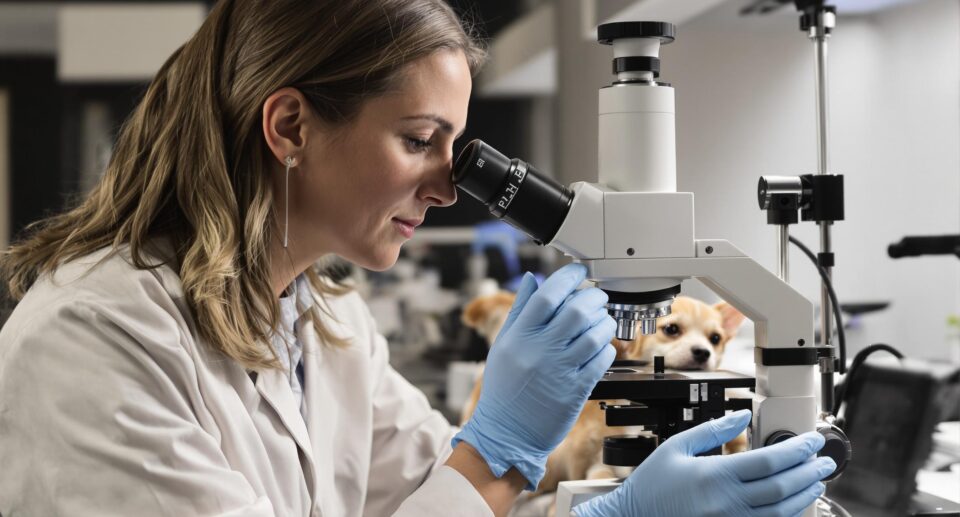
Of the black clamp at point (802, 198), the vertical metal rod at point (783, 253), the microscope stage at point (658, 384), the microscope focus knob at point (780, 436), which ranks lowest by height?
the microscope focus knob at point (780, 436)

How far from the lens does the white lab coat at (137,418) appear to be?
0.88 m

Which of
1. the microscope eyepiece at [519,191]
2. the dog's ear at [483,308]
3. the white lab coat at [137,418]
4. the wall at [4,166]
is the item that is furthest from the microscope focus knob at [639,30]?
the wall at [4,166]

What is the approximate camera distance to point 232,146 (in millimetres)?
1089

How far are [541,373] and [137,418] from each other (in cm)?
40

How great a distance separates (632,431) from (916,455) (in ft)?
1.20

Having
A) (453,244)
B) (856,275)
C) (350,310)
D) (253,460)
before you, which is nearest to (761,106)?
(856,275)

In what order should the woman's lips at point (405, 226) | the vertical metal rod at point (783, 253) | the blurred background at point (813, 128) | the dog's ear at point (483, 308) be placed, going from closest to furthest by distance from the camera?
1. the vertical metal rod at point (783, 253)
2. the woman's lips at point (405, 226)
3. the blurred background at point (813, 128)
4. the dog's ear at point (483, 308)

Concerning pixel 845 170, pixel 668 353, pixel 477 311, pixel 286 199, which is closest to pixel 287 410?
pixel 286 199

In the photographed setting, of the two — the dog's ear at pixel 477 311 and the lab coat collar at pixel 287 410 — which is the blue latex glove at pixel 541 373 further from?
the dog's ear at pixel 477 311

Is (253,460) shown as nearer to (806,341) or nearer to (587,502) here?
(587,502)

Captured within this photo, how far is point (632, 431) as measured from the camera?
112 centimetres

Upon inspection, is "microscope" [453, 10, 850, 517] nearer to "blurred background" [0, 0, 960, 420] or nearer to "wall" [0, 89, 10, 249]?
"blurred background" [0, 0, 960, 420]

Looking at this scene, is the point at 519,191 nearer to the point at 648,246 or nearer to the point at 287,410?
the point at 648,246

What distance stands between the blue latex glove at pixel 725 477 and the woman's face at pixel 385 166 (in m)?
0.40
